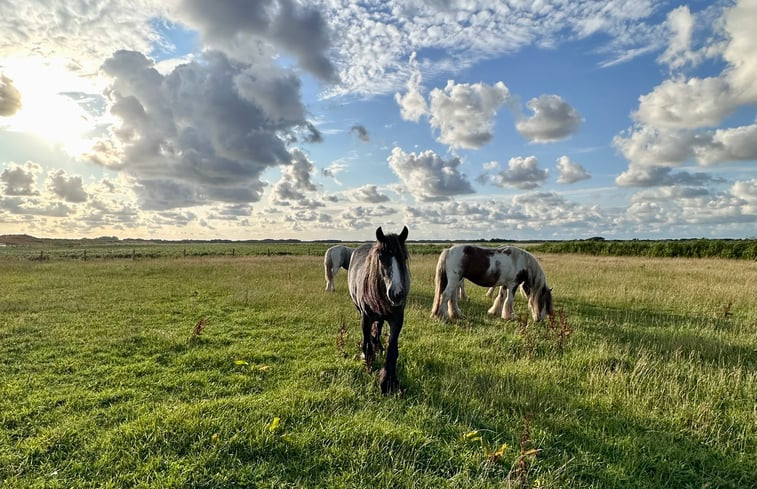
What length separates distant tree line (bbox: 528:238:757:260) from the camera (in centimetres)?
3191

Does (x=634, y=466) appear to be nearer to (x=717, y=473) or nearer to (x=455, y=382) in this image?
(x=717, y=473)

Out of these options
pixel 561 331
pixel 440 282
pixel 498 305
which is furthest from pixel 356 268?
pixel 498 305

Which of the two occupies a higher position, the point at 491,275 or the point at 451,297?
the point at 491,275

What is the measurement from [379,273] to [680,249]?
4387 centimetres

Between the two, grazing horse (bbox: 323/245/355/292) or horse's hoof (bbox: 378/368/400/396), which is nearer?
horse's hoof (bbox: 378/368/400/396)

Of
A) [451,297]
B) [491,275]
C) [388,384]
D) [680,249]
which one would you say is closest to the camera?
[388,384]

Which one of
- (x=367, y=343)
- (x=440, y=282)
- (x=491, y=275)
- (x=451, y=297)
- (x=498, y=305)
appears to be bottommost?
(x=498, y=305)

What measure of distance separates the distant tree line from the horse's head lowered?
3955 centimetres

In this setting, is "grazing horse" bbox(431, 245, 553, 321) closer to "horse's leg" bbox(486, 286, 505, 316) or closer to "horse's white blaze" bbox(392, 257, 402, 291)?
"horse's leg" bbox(486, 286, 505, 316)

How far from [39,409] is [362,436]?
13.1 ft

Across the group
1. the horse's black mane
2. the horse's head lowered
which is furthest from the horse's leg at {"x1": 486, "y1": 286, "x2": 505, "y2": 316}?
the horse's head lowered

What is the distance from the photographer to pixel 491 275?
940 cm

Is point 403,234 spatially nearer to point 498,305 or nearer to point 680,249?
point 498,305

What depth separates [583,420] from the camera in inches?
165
